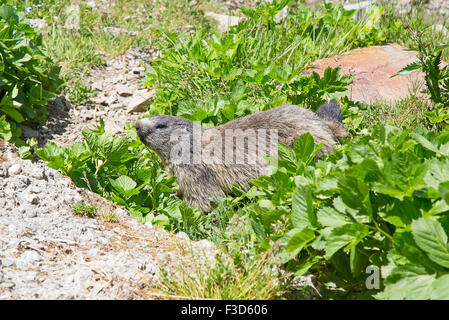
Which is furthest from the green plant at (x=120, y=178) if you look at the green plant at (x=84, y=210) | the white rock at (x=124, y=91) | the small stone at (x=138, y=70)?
the small stone at (x=138, y=70)

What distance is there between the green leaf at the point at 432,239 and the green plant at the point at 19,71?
14.2ft

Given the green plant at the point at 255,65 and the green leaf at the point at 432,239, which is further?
the green plant at the point at 255,65

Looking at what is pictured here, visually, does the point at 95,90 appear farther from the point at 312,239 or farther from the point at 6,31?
the point at 312,239

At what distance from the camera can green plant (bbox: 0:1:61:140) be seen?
5066 mm

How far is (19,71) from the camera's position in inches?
212

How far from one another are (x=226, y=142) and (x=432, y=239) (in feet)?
9.72

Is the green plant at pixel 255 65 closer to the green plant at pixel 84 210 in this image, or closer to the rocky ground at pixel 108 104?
the rocky ground at pixel 108 104

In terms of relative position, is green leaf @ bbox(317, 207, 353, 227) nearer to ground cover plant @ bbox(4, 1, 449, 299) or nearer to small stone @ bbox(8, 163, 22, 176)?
ground cover plant @ bbox(4, 1, 449, 299)

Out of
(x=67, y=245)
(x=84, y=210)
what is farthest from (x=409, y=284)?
(x=84, y=210)

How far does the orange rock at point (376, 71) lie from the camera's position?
20.1 feet

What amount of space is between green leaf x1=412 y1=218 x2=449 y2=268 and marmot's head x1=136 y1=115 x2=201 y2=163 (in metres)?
3.21

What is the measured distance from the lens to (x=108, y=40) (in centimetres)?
770

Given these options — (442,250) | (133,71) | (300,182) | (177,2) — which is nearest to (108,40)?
(133,71)
